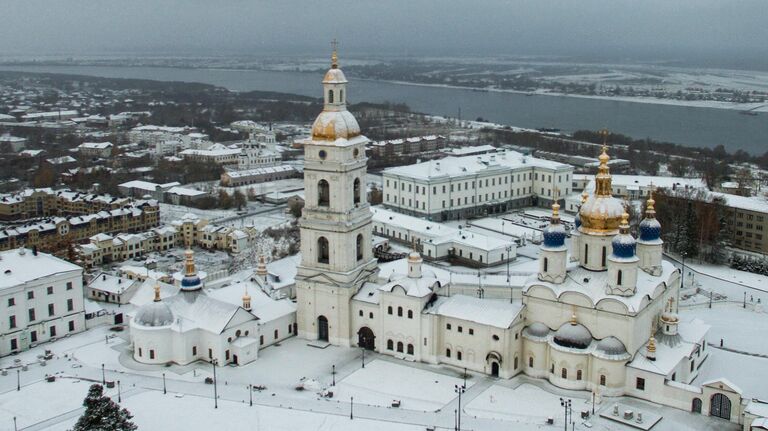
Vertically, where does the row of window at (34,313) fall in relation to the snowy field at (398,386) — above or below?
above

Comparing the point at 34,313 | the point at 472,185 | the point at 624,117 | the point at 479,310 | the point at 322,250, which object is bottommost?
the point at 34,313

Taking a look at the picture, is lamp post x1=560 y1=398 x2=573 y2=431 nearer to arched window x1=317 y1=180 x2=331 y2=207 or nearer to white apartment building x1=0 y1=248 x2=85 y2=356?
arched window x1=317 y1=180 x2=331 y2=207

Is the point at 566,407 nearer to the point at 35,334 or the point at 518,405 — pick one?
the point at 518,405

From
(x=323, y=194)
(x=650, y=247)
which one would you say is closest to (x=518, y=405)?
(x=650, y=247)

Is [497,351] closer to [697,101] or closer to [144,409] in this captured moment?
[144,409]

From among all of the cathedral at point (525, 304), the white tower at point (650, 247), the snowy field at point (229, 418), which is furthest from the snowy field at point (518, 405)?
the white tower at point (650, 247)

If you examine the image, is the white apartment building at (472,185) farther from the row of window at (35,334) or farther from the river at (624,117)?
the river at (624,117)
